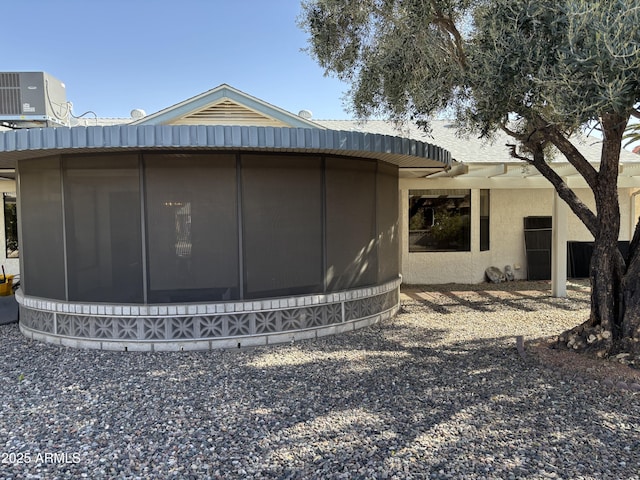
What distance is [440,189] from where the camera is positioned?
11.9m

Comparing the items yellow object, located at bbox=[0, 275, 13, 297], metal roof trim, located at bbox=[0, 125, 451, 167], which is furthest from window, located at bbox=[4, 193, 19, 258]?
metal roof trim, located at bbox=[0, 125, 451, 167]

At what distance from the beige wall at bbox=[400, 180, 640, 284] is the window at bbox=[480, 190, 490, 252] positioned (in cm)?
14

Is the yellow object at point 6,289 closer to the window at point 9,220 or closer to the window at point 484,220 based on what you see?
the window at point 9,220

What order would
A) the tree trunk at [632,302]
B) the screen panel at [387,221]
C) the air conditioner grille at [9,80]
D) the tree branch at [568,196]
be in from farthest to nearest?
the air conditioner grille at [9,80]
the screen panel at [387,221]
the tree branch at [568,196]
the tree trunk at [632,302]

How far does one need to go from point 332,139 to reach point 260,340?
2.97m

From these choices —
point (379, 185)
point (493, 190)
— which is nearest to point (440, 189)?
point (493, 190)

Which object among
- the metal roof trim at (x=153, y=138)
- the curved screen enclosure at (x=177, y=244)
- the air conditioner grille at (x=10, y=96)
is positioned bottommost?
the curved screen enclosure at (x=177, y=244)

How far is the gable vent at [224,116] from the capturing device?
8.37m

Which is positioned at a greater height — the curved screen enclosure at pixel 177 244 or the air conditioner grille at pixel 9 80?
the air conditioner grille at pixel 9 80

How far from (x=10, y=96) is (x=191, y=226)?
521 centimetres

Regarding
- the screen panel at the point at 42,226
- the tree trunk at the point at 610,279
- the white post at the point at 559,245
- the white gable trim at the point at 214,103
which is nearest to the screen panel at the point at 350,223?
the white gable trim at the point at 214,103

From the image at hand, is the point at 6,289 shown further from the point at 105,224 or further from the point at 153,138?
the point at 153,138

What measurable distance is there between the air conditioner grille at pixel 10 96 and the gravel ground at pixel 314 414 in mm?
4520

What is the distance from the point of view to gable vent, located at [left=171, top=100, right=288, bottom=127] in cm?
837
